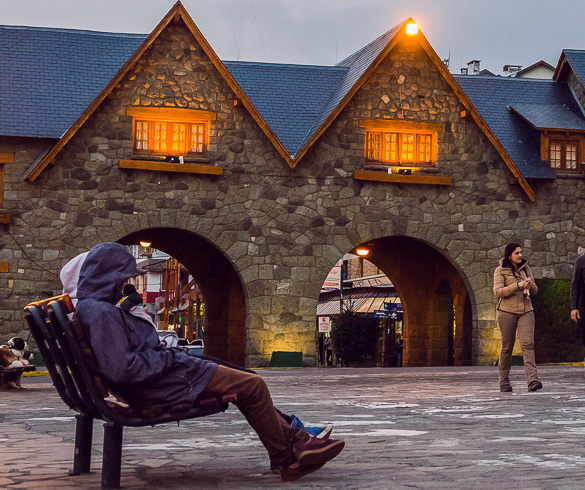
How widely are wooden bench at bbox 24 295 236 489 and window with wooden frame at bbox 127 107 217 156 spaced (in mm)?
19659

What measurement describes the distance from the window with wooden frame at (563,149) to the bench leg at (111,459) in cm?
2402

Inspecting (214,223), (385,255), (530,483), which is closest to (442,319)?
(385,255)

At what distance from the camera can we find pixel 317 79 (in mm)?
29703

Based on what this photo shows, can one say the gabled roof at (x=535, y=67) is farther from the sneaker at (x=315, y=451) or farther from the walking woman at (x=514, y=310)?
the sneaker at (x=315, y=451)

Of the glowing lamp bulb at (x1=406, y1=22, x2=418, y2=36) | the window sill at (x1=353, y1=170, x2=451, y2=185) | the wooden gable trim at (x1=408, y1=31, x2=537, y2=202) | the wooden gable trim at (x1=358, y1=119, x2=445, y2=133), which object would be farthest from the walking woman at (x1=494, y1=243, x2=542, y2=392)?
the glowing lamp bulb at (x1=406, y1=22, x2=418, y2=36)

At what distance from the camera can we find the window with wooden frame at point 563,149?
2839 cm

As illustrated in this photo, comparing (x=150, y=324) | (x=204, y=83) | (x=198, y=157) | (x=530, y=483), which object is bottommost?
(x=530, y=483)

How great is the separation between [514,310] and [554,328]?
12.9 meters

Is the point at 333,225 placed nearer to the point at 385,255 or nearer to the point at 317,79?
the point at 317,79

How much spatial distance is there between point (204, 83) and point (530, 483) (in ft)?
68.1

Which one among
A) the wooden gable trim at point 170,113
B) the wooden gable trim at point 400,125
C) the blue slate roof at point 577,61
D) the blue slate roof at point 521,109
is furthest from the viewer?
the blue slate roof at point 577,61

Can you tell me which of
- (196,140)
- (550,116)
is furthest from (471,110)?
(196,140)

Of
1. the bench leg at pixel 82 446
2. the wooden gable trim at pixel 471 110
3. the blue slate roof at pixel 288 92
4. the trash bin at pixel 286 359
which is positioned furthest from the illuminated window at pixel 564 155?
the bench leg at pixel 82 446

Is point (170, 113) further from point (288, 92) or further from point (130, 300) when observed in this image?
point (130, 300)
